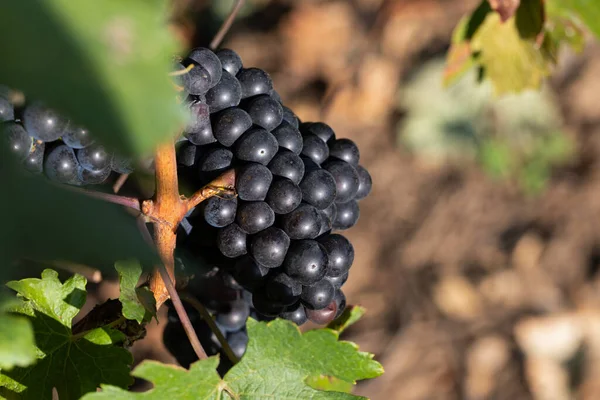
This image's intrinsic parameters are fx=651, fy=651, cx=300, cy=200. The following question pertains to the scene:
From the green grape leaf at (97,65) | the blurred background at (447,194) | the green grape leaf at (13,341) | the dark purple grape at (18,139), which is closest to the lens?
the green grape leaf at (97,65)

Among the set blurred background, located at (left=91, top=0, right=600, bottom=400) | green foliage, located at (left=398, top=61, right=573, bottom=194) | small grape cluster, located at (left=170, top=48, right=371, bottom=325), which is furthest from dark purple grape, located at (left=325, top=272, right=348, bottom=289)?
green foliage, located at (left=398, top=61, right=573, bottom=194)

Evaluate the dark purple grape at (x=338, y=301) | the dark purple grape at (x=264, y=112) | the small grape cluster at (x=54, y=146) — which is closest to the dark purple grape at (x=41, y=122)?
the small grape cluster at (x=54, y=146)

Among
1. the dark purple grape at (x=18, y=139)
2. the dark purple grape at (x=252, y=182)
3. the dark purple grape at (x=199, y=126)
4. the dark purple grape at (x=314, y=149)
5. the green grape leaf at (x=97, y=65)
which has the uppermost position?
the dark purple grape at (x=314, y=149)

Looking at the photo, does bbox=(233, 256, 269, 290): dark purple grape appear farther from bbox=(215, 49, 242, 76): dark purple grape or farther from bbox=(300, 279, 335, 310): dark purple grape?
bbox=(215, 49, 242, 76): dark purple grape

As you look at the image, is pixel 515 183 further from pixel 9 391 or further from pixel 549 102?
pixel 9 391

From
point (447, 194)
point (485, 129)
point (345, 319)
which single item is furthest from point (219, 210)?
point (485, 129)

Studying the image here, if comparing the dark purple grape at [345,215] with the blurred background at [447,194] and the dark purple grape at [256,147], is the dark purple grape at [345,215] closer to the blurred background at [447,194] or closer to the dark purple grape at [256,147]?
the dark purple grape at [256,147]

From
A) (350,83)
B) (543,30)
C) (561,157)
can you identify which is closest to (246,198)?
(543,30)

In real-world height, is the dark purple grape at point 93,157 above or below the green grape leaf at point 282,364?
above
